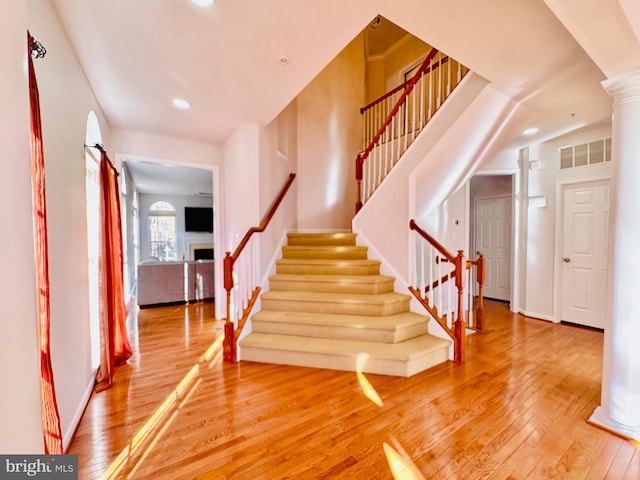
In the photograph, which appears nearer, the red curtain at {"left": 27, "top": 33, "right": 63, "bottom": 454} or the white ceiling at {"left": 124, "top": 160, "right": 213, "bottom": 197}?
the red curtain at {"left": 27, "top": 33, "right": 63, "bottom": 454}

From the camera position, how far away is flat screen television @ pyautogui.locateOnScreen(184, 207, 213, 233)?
9.94 meters

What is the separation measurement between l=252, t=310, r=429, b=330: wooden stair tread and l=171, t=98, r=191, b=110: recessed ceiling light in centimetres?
236

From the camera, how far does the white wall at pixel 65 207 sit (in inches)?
65.1

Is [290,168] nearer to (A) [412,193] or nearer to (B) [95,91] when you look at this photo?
(A) [412,193]

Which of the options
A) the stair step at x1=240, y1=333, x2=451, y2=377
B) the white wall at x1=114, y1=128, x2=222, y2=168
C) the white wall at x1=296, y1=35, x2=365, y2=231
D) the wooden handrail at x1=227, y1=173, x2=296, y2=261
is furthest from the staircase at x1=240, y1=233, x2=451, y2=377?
the white wall at x1=114, y1=128, x2=222, y2=168

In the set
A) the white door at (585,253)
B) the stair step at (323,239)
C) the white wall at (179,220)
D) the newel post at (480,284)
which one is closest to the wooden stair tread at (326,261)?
the stair step at (323,239)

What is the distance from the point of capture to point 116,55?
7.01 feet

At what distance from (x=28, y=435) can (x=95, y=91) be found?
2915 millimetres

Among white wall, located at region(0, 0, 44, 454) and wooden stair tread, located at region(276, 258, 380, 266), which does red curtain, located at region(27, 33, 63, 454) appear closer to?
white wall, located at region(0, 0, 44, 454)

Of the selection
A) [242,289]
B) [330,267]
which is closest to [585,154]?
[330,267]

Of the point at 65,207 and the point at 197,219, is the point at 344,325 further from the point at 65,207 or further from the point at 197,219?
the point at 197,219

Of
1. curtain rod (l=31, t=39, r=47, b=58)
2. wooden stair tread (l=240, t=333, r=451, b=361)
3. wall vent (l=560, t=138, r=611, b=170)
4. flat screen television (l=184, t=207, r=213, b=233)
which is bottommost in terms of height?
wooden stair tread (l=240, t=333, r=451, b=361)

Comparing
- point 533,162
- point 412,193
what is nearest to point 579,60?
point 412,193

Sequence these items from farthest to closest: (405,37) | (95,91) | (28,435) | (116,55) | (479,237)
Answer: (479,237)
(405,37)
(95,91)
(116,55)
(28,435)
